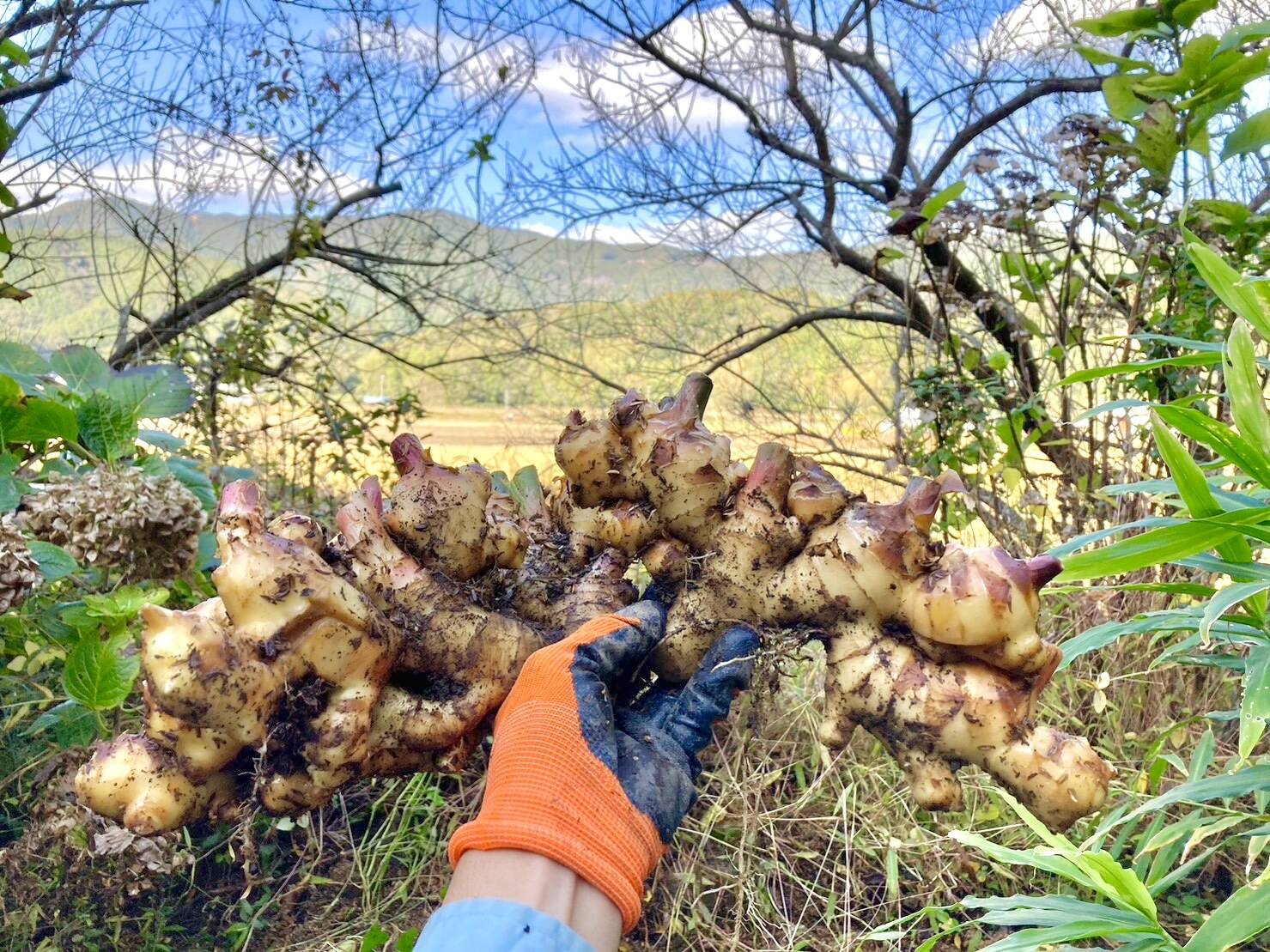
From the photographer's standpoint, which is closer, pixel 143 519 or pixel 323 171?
pixel 143 519

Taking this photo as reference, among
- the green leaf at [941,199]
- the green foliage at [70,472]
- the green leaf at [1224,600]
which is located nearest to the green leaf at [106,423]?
the green foliage at [70,472]

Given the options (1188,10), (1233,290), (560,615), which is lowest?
(560,615)

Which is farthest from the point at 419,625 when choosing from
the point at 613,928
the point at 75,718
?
the point at 75,718

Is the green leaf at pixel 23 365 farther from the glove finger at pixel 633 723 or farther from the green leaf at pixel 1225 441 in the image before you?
the green leaf at pixel 1225 441

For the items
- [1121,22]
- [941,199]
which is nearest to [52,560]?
[941,199]

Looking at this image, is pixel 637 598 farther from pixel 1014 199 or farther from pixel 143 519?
pixel 1014 199

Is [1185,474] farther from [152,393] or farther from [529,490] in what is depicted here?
[152,393]

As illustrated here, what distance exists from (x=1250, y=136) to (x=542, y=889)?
163cm

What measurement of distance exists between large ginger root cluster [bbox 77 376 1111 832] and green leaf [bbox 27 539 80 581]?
30 cm

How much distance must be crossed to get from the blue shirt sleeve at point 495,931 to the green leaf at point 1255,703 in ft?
2.06

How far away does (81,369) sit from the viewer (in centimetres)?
132

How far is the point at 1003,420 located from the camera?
2180 millimetres

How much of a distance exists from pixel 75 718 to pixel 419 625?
1.92 feet

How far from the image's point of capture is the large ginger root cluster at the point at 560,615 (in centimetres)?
90
